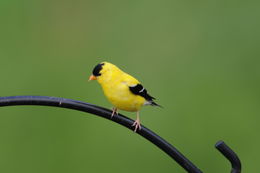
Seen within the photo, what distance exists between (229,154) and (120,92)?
657mm

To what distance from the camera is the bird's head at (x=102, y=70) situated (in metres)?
2.44

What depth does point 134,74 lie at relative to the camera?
14.6ft

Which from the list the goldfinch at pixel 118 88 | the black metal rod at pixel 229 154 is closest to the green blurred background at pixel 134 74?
the goldfinch at pixel 118 88

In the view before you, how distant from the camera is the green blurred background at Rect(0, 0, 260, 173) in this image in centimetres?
401

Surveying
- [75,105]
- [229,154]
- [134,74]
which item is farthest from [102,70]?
[134,74]

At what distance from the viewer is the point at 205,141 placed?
4.07 m

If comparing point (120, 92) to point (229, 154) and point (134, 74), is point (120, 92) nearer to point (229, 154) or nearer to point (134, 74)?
point (229, 154)

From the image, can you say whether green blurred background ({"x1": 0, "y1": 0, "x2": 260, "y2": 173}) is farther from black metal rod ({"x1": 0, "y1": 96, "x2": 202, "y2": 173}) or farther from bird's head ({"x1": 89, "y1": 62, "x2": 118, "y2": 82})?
black metal rod ({"x1": 0, "y1": 96, "x2": 202, "y2": 173})

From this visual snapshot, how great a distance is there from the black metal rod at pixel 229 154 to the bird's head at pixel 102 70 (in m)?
0.74

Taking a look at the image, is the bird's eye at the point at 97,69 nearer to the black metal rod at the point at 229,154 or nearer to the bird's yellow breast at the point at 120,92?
the bird's yellow breast at the point at 120,92

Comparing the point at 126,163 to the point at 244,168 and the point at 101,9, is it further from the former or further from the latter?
the point at 101,9

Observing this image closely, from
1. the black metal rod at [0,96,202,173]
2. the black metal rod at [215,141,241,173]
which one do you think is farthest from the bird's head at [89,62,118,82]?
the black metal rod at [215,141,241,173]

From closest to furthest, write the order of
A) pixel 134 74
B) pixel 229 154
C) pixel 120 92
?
pixel 229 154
pixel 120 92
pixel 134 74

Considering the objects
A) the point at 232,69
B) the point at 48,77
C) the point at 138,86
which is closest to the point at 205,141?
the point at 232,69
